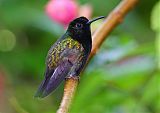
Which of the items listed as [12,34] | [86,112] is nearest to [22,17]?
[12,34]

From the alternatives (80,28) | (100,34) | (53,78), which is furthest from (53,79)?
(100,34)

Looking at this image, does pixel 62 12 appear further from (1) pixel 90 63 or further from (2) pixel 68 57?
(2) pixel 68 57

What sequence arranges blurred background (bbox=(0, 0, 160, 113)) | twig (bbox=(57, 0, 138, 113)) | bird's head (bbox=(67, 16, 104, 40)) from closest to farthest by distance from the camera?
1. twig (bbox=(57, 0, 138, 113))
2. bird's head (bbox=(67, 16, 104, 40))
3. blurred background (bbox=(0, 0, 160, 113))

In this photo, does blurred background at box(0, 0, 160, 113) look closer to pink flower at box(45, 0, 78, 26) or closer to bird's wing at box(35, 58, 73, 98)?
pink flower at box(45, 0, 78, 26)

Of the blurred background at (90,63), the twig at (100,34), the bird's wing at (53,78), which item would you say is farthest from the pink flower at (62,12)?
the bird's wing at (53,78)

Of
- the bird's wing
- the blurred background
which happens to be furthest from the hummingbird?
the blurred background
